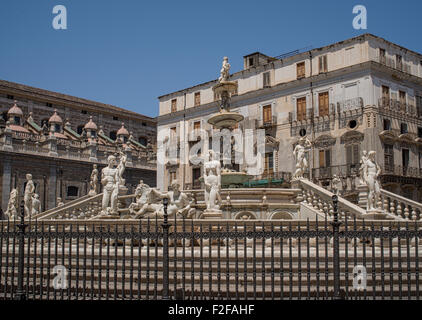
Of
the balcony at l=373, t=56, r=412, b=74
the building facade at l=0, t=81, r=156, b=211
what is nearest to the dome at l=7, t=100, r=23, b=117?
the building facade at l=0, t=81, r=156, b=211

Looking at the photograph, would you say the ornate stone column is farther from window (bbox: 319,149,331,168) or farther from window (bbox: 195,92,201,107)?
window (bbox: 319,149,331,168)

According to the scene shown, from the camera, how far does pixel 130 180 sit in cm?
4372

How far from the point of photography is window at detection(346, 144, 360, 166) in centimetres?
3186

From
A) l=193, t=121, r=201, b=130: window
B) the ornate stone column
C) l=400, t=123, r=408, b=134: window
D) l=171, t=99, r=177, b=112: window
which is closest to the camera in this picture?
l=400, t=123, r=408, b=134: window

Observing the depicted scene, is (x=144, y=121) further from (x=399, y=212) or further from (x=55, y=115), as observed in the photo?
(x=399, y=212)

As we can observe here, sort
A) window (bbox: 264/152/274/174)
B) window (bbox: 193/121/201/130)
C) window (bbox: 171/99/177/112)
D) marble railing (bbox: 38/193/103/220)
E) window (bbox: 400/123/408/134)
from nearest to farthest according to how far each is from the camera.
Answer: marble railing (bbox: 38/193/103/220) → window (bbox: 400/123/408/134) → window (bbox: 264/152/274/174) → window (bbox: 193/121/201/130) → window (bbox: 171/99/177/112)

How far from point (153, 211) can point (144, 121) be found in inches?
1575

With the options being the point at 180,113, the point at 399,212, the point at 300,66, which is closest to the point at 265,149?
the point at 300,66

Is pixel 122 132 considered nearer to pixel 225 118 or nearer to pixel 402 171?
pixel 402 171

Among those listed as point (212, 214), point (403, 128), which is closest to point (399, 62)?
point (403, 128)

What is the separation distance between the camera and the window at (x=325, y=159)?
33.6m

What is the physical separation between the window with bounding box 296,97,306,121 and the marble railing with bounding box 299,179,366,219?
17.3m

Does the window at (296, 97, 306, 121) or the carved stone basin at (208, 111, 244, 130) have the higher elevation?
the window at (296, 97, 306, 121)

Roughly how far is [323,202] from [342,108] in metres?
17.0
